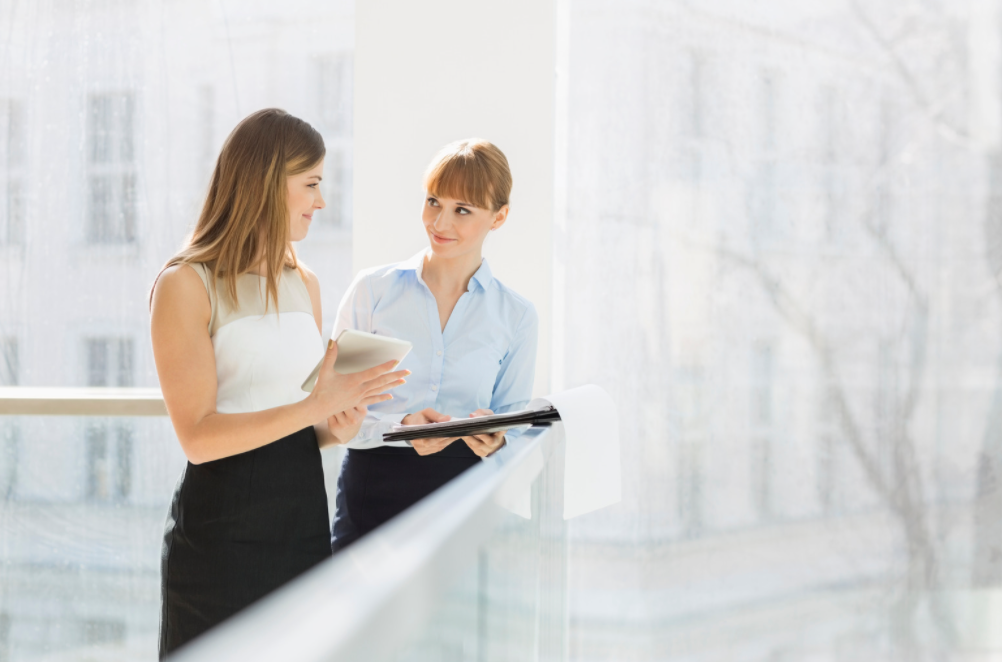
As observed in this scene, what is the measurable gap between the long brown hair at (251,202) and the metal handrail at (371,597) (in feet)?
2.49

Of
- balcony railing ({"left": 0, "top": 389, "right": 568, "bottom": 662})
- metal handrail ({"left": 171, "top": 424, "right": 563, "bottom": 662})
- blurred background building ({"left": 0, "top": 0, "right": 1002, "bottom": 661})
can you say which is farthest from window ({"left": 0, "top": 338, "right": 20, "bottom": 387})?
metal handrail ({"left": 171, "top": 424, "right": 563, "bottom": 662})

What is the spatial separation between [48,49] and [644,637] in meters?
2.73

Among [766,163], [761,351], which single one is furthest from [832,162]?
[761,351]

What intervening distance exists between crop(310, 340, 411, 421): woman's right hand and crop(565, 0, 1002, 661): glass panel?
3.84 feet

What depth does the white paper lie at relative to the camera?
1425 millimetres

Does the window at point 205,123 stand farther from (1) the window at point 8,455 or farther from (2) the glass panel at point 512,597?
(2) the glass panel at point 512,597

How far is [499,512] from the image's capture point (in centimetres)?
82

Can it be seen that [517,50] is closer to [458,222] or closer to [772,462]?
[458,222]

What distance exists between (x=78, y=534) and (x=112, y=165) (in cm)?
120

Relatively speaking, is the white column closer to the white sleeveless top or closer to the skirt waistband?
the skirt waistband

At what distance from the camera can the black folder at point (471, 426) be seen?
48.6 inches

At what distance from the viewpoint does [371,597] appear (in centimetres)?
40

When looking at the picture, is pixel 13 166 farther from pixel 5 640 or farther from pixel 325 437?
pixel 325 437

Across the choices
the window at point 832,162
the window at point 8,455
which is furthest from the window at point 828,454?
the window at point 8,455
